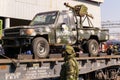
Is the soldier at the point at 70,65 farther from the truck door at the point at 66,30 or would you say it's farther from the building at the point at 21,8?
the building at the point at 21,8

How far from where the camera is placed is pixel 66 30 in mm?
12953

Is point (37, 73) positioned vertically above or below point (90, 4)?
below

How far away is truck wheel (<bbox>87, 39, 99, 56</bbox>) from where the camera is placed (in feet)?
44.7

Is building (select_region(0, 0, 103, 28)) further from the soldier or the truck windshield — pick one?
the soldier

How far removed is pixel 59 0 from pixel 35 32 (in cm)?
1952

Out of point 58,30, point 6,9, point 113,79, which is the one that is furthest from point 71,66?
point 6,9

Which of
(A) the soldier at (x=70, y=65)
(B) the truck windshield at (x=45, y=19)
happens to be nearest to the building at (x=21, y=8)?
(B) the truck windshield at (x=45, y=19)

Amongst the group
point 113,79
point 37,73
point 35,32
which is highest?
point 35,32

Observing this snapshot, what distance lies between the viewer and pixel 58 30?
1262cm

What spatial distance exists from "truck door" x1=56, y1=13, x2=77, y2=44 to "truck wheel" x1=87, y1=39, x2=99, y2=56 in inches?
26.5

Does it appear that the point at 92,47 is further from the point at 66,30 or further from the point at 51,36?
the point at 51,36

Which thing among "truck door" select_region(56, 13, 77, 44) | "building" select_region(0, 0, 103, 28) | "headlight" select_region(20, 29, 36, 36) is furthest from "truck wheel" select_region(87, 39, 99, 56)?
"building" select_region(0, 0, 103, 28)

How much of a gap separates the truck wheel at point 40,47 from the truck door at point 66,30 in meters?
1.01

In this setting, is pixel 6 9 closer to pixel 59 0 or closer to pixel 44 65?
pixel 59 0
